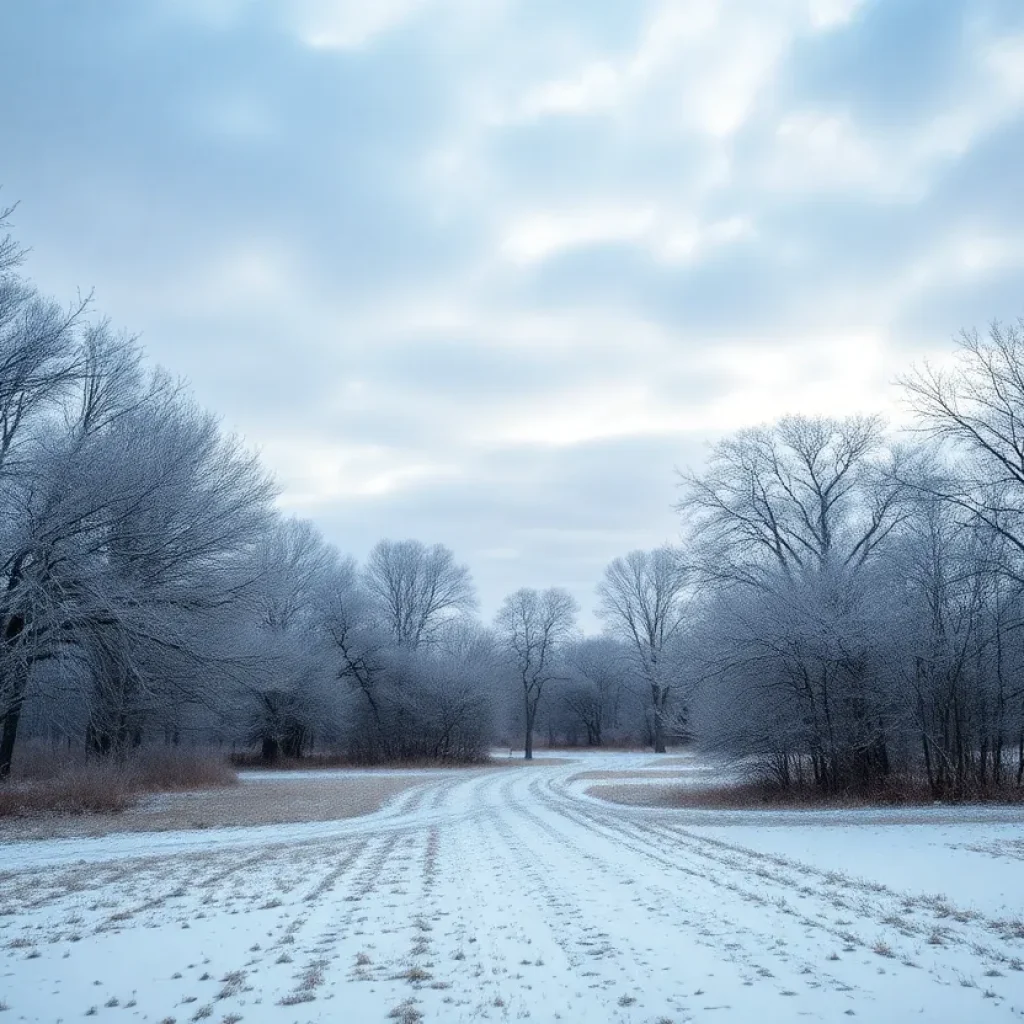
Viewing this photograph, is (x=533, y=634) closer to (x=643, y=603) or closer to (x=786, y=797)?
(x=643, y=603)

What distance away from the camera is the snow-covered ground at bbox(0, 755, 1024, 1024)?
18.5 ft

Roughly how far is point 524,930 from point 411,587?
2457 inches

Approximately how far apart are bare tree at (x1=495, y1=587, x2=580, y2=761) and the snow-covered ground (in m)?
54.7

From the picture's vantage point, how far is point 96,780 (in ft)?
66.3

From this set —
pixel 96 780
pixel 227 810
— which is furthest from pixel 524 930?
pixel 96 780

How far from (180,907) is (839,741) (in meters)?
17.9

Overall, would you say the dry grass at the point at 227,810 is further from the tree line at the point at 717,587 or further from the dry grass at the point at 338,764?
the dry grass at the point at 338,764

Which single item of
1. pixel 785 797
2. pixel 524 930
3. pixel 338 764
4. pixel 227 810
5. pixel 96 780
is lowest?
pixel 338 764

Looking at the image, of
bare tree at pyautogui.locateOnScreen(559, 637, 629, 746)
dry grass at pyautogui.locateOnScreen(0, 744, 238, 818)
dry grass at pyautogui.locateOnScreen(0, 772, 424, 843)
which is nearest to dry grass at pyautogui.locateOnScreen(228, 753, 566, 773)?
dry grass at pyautogui.locateOnScreen(0, 744, 238, 818)

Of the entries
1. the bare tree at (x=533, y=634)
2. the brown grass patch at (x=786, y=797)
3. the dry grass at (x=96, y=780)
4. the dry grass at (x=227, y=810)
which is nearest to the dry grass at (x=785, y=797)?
the brown grass patch at (x=786, y=797)

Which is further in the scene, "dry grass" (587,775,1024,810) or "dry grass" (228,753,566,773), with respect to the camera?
"dry grass" (228,753,566,773)

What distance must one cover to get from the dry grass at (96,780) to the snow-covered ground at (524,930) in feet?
17.7

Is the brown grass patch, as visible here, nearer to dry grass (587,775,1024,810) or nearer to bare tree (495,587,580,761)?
dry grass (587,775,1024,810)

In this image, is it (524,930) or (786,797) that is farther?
(786,797)
